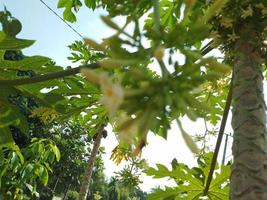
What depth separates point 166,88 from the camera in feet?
3.10

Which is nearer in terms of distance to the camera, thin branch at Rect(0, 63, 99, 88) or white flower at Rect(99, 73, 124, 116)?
white flower at Rect(99, 73, 124, 116)

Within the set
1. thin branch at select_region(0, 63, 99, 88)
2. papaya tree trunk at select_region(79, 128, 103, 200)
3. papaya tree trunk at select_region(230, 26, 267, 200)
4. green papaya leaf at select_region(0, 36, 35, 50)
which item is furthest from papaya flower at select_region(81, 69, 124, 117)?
papaya tree trunk at select_region(79, 128, 103, 200)

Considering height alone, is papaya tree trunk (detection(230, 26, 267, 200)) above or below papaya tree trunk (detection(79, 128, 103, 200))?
below

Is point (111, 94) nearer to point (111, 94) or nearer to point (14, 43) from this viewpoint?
point (111, 94)

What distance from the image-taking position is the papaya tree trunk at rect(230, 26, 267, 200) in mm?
1753

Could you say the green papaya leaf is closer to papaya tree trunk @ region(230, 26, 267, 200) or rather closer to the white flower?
papaya tree trunk @ region(230, 26, 267, 200)

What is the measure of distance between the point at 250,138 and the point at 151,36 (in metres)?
0.96

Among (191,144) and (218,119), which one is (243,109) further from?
(218,119)

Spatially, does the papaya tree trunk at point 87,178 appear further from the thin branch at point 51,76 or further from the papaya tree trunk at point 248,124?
the thin branch at point 51,76

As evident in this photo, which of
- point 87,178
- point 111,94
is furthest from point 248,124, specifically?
point 87,178

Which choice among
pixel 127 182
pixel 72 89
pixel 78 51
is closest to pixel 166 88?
pixel 72 89

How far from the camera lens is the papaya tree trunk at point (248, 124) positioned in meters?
1.75

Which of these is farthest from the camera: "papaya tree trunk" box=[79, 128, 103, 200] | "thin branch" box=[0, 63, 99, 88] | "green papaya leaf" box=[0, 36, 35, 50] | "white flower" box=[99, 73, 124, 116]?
"papaya tree trunk" box=[79, 128, 103, 200]

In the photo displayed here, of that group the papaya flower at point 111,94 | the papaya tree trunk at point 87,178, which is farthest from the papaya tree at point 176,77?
the papaya tree trunk at point 87,178
